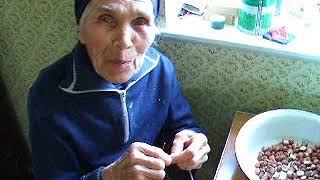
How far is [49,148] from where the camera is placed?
1.06m

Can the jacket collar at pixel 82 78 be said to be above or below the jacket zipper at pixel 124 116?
above

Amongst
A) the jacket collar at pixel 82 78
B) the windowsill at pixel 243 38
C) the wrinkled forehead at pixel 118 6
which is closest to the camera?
the wrinkled forehead at pixel 118 6

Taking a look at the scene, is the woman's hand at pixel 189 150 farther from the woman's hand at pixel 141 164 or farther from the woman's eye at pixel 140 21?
the woman's eye at pixel 140 21

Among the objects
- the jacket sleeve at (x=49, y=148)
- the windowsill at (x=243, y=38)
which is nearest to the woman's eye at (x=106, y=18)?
the jacket sleeve at (x=49, y=148)

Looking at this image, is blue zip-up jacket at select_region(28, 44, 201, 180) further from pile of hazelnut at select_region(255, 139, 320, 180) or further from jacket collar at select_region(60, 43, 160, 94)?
pile of hazelnut at select_region(255, 139, 320, 180)

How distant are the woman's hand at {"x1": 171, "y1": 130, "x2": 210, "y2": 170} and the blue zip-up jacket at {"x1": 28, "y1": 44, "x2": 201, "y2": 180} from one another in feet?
0.33

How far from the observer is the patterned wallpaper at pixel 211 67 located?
1267mm

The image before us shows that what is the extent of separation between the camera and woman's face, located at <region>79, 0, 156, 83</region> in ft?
3.07

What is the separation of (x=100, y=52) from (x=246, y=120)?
0.53 m

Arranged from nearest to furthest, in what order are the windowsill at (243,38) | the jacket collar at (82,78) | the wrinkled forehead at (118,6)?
the wrinkled forehead at (118,6) → the jacket collar at (82,78) → the windowsill at (243,38)

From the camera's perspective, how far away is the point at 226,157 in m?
1.16

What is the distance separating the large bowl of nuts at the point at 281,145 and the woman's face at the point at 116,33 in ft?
1.22

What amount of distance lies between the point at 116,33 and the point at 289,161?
58 centimetres

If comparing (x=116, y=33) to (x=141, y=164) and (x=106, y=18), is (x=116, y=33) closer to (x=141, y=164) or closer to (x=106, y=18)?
(x=106, y=18)
